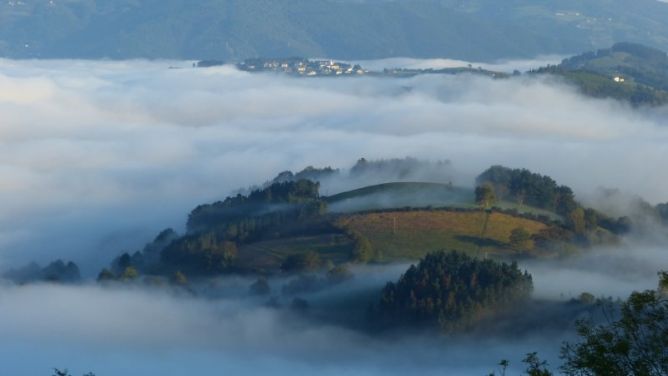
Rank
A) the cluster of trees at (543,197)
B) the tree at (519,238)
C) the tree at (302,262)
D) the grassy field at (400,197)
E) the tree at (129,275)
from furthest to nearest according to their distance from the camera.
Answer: the grassy field at (400,197) → the cluster of trees at (543,197) → the tree at (129,275) → the tree at (519,238) → the tree at (302,262)

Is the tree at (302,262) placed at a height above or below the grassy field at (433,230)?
below

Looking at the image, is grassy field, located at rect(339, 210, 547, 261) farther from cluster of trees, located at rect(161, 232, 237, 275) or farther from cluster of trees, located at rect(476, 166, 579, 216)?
cluster of trees, located at rect(476, 166, 579, 216)

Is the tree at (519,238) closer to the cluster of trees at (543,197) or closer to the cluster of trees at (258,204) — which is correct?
the cluster of trees at (543,197)

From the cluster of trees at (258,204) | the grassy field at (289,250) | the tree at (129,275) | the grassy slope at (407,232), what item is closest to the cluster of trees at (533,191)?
the grassy slope at (407,232)

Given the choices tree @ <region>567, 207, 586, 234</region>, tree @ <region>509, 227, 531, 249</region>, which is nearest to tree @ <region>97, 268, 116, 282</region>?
tree @ <region>509, 227, 531, 249</region>

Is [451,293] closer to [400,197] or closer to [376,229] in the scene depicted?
[376,229]
